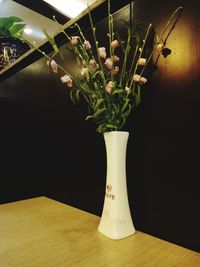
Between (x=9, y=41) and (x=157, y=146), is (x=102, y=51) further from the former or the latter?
(x=9, y=41)

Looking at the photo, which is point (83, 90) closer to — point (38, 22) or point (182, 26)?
point (182, 26)

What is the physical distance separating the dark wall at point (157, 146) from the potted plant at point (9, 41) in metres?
0.61

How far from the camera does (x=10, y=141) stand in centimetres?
152

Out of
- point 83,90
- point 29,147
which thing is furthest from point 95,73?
point 29,147

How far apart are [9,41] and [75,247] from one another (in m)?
1.48

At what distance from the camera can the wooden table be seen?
1.95ft

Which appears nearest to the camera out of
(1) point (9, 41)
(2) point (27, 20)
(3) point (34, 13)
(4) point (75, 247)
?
(4) point (75, 247)

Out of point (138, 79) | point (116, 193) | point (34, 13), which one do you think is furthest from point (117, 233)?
point (34, 13)

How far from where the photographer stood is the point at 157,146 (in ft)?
2.44

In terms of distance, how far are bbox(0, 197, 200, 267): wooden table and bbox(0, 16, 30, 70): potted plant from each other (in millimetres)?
1207

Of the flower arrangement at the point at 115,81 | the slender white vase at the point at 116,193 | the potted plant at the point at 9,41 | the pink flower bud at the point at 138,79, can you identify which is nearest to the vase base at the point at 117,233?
the slender white vase at the point at 116,193

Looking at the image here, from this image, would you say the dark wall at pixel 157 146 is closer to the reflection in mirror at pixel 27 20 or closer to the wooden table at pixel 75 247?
the wooden table at pixel 75 247

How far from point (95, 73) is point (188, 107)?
12.1 inches

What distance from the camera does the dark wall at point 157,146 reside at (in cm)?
65
